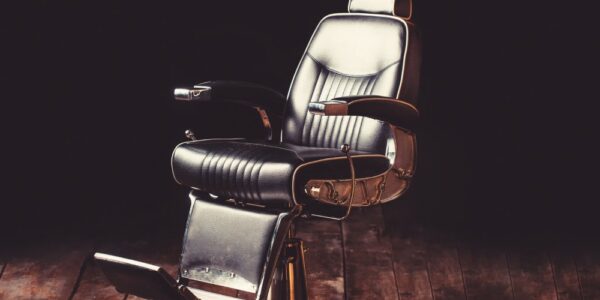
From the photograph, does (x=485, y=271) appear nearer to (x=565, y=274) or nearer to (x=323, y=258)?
(x=565, y=274)

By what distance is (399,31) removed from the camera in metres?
2.43

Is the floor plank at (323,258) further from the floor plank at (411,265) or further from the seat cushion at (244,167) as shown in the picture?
the seat cushion at (244,167)

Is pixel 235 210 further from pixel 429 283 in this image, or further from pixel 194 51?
pixel 194 51

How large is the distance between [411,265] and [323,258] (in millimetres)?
316

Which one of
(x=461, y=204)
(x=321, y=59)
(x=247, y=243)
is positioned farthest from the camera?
(x=461, y=204)

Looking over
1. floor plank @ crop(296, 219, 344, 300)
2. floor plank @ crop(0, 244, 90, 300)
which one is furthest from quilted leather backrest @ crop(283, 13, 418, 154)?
floor plank @ crop(0, 244, 90, 300)

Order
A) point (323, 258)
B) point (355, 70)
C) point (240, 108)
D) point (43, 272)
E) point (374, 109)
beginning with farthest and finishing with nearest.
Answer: point (240, 108), point (323, 258), point (43, 272), point (355, 70), point (374, 109)

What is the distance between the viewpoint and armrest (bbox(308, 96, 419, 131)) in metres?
2.01

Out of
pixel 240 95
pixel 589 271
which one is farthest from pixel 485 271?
pixel 240 95

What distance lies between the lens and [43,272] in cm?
280

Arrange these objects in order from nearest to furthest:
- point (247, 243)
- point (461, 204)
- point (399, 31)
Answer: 1. point (247, 243)
2. point (399, 31)
3. point (461, 204)

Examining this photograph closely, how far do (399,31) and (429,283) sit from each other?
877 millimetres

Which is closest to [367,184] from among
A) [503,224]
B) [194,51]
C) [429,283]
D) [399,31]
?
[399,31]

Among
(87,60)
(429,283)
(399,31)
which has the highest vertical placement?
(399,31)
